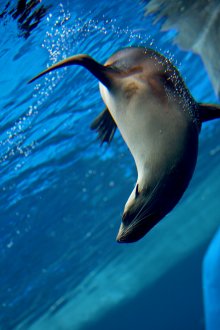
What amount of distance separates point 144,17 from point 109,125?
22.3 feet

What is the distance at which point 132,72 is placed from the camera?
252cm

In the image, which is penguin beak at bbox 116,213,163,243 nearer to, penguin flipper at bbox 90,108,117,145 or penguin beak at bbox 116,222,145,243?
penguin beak at bbox 116,222,145,243

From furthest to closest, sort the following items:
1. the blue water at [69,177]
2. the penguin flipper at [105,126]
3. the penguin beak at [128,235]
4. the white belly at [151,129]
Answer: the blue water at [69,177]
the penguin flipper at [105,126]
the white belly at [151,129]
the penguin beak at [128,235]

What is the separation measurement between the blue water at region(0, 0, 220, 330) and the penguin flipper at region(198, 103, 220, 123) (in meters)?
5.47

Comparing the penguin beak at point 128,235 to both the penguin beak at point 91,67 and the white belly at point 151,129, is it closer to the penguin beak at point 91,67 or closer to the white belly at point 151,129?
the white belly at point 151,129

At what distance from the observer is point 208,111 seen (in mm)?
2514

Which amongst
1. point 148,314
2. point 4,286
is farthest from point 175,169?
point 148,314

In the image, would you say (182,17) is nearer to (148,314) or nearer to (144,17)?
(144,17)

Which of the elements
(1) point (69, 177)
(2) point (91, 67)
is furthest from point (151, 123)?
(1) point (69, 177)

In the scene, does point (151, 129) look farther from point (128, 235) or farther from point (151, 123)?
point (128, 235)

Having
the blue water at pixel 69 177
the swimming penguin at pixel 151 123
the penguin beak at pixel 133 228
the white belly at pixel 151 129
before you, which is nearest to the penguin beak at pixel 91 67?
the swimming penguin at pixel 151 123

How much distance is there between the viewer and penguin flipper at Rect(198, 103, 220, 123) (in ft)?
8.16

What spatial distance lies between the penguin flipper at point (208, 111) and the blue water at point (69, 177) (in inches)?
216

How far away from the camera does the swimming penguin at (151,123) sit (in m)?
1.82
